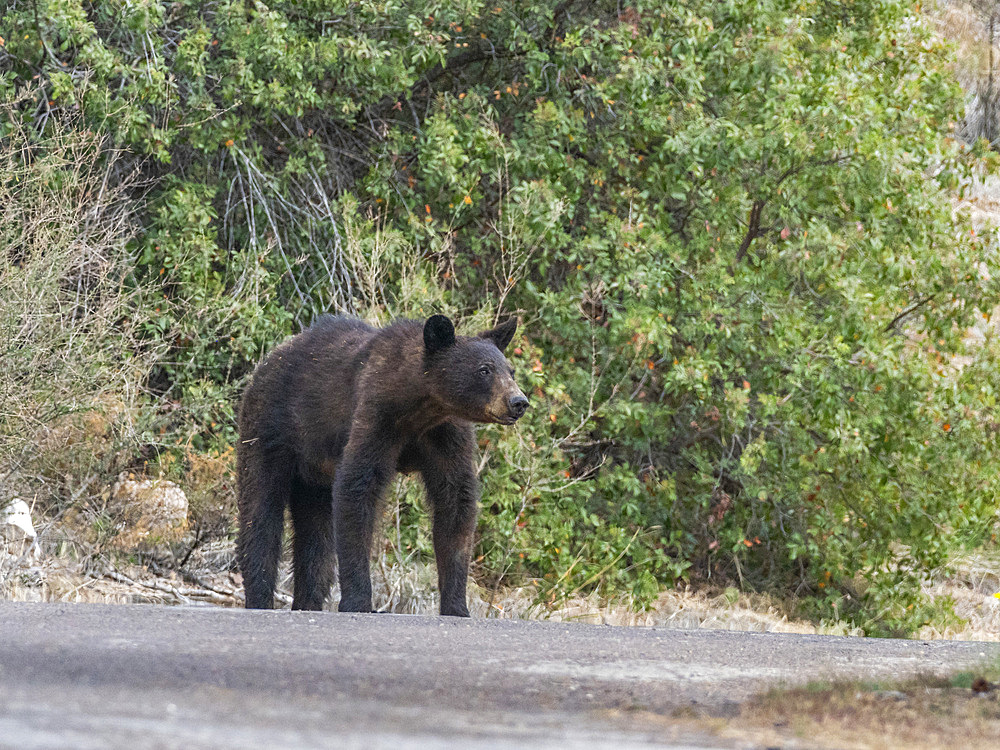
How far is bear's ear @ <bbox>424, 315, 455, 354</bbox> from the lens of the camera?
8578 mm

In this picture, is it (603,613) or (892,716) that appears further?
(603,613)

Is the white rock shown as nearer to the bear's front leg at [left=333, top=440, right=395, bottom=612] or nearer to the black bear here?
the black bear

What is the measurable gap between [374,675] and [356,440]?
3618 mm

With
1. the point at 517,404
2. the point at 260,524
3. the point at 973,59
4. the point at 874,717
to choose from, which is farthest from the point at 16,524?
the point at 973,59

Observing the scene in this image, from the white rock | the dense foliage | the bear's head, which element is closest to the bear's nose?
the bear's head

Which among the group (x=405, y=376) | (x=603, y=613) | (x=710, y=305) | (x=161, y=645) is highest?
(x=710, y=305)

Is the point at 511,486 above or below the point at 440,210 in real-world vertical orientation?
below

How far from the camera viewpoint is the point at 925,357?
14789mm

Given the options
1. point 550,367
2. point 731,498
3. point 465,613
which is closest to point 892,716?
point 465,613

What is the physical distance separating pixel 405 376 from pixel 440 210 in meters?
5.77

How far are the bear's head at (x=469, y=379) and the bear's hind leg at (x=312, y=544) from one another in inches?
54.2

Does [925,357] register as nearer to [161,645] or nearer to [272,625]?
[272,625]

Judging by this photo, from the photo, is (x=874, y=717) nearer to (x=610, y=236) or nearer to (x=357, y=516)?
(x=357, y=516)

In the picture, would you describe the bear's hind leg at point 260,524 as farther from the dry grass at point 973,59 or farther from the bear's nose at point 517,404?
the dry grass at point 973,59
